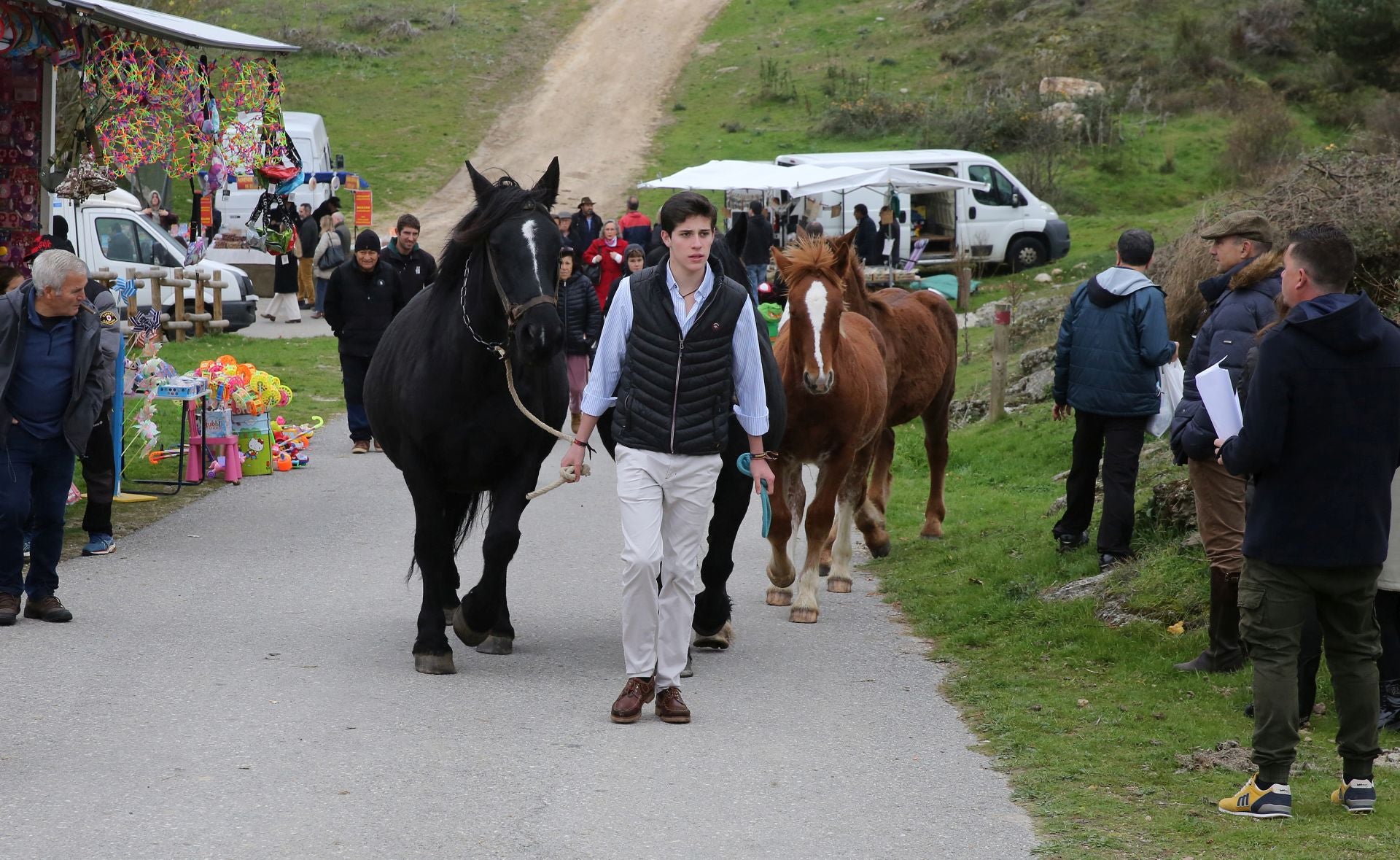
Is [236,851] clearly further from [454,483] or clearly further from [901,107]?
[901,107]

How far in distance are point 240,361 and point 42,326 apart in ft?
42.4

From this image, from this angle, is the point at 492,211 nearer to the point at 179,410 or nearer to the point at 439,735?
the point at 439,735

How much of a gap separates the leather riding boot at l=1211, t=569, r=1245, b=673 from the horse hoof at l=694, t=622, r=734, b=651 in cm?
250

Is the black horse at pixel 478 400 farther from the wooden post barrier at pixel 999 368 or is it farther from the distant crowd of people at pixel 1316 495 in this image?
the wooden post barrier at pixel 999 368

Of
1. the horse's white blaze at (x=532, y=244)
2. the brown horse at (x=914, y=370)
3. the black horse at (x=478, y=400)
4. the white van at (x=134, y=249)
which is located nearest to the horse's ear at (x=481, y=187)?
the black horse at (x=478, y=400)

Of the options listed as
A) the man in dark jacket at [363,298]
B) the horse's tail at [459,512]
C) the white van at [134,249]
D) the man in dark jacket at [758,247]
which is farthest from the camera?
the man in dark jacket at [758,247]

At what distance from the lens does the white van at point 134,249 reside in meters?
22.1

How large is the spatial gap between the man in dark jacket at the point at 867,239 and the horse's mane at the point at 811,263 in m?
Result: 16.6

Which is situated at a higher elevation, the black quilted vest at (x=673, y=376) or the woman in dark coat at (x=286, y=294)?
the black quilted vest at (x=673, y=376)

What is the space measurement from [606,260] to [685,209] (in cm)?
1235

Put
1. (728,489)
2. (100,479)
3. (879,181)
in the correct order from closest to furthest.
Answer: (728,489) < (100,479) < (879,181)

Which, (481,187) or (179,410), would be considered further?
(179,410)

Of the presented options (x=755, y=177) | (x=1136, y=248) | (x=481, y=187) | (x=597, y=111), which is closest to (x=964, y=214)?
(x=755, y=177)

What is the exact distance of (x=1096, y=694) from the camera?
711 centimetres
